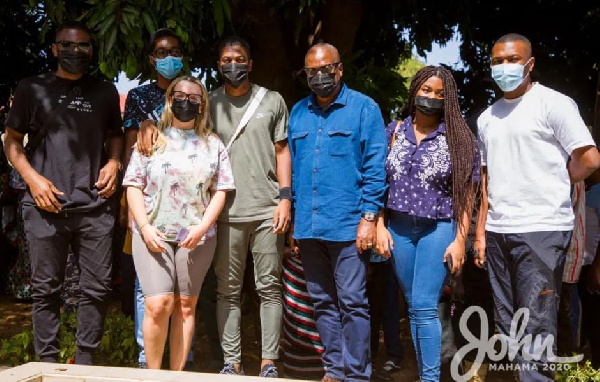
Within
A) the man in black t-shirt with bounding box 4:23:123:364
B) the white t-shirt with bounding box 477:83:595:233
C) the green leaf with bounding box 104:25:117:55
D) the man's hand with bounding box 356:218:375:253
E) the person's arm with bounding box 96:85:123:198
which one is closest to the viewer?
the white t-shirt with bounding box 477:83:595:233

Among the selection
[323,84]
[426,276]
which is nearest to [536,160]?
[426,276]

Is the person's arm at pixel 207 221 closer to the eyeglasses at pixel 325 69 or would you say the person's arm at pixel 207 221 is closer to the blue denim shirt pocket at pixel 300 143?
the blue denim shirt pocket at pixel 300 143

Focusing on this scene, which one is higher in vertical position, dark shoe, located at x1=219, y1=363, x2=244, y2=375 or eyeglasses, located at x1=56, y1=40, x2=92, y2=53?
eyeglasses, located at x1=56, y1=40, x2=92, y2=53

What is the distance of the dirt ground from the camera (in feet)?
17.1

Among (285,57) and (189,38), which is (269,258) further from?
(285,57)

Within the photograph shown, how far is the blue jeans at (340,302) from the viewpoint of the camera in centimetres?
412

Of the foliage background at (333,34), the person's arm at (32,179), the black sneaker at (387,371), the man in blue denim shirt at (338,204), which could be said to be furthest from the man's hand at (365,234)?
the person's arm at (32,179)

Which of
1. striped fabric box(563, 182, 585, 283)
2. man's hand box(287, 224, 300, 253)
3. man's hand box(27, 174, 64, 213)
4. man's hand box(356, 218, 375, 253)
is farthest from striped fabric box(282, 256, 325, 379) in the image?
striped fabric box(563, 182, 585, 283)

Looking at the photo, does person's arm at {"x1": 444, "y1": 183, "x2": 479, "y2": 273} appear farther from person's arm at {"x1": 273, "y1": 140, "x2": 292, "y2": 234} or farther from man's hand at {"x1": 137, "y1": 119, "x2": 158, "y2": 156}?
man's hand at {"x1": 137, "y1": 119, "x2": 158, "y2": 156}

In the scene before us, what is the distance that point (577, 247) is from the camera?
14.9 feet

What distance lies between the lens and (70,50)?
168 inches

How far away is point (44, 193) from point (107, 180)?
398mm

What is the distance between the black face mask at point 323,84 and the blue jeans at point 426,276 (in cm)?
89

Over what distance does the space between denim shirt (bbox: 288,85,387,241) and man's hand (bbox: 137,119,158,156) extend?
3.05 ft
